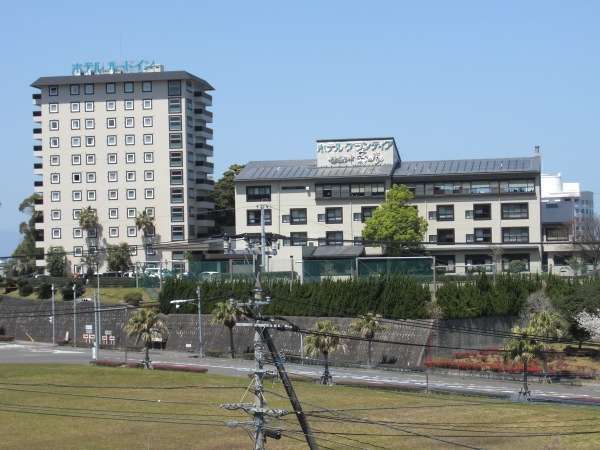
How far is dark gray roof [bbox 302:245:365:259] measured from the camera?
117 metres

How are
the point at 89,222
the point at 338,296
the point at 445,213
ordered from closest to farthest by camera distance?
the point at 338,296 → the point at 445,213 → the point at 89,222

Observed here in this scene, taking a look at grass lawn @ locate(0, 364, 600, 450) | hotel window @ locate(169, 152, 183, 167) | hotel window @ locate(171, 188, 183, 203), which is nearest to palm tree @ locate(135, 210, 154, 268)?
hotel window @ locate(171, 188, 183, 203)

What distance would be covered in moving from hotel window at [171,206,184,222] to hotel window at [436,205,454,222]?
3789 cm

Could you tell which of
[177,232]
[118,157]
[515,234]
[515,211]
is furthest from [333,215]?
[118,157]

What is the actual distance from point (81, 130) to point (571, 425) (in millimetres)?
96439

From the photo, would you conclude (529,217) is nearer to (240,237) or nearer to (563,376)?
(563,376)

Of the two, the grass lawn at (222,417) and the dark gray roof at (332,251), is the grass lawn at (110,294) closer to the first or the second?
the dark gray roof at (332,251)

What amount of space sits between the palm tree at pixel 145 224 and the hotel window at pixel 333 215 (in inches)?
1054

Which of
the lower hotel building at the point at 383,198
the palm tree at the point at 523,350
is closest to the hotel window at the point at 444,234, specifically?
the lower hotel building at the point at 383,198

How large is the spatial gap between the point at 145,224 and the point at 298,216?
23.2 m

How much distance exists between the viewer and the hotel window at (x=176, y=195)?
135 meters

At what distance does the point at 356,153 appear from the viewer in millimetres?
125625

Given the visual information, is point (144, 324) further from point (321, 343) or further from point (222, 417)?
point (222, 417)

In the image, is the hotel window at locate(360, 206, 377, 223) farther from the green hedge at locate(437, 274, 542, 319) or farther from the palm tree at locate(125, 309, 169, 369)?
the palm tree at locate(125, 309, 169, 369)
